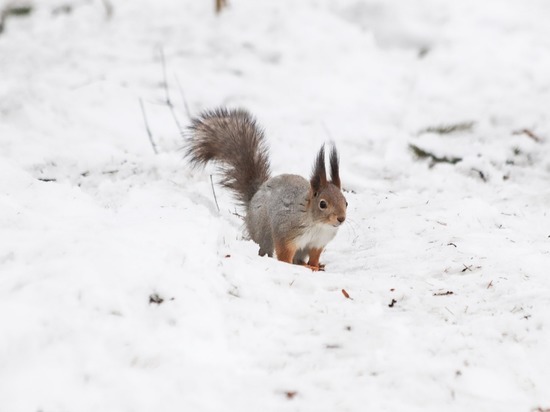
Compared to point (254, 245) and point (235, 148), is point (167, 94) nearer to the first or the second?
point (235, 148)

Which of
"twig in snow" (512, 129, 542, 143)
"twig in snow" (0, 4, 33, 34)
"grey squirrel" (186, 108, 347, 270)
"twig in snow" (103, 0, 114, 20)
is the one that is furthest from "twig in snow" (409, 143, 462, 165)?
"twig in snow" (0, 4, 33, 34)

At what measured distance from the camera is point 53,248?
3199 mm

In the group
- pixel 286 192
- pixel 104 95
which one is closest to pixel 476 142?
pixel 286 192

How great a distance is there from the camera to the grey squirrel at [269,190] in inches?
174

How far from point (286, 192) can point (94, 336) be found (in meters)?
2.30

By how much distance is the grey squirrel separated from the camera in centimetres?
443

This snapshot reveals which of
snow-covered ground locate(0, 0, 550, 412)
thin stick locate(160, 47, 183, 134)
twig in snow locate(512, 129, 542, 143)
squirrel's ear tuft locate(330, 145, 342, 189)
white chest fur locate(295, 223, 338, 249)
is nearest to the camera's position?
snow-covered ground locate(0, 0, 550, 412)

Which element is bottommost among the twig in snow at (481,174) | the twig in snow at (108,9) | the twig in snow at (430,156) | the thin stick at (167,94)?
the thin stick at (167,94)

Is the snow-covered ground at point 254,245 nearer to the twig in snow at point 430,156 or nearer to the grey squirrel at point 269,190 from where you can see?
the twig in snow at point 430,156

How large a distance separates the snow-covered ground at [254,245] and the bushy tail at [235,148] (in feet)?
1.03

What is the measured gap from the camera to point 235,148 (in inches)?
199

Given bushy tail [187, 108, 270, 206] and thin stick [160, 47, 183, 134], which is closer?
bushy tail [187, 108, 270, 206]

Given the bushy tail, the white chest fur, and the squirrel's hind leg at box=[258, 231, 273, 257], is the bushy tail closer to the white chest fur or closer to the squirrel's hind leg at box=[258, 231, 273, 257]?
the squirrel's hind leg at box=[258, 231, 273, 257]

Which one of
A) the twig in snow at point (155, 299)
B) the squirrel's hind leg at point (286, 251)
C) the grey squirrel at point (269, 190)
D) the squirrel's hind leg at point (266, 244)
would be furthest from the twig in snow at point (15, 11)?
the twig in snow at point (155, 299)
